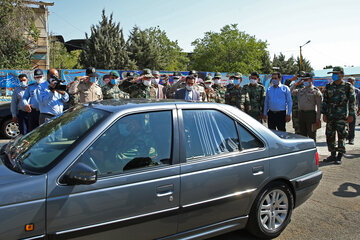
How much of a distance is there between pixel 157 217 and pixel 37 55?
31167mm

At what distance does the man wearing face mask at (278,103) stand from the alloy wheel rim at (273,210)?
399 cm

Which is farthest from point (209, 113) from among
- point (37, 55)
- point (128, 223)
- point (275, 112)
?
point (37, 55)

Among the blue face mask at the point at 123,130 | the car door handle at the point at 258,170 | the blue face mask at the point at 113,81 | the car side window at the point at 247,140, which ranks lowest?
the car door handle at the point at 258,170

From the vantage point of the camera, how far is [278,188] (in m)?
3.25

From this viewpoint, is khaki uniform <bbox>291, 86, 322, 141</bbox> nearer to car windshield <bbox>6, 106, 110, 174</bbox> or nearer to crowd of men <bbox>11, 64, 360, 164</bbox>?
crowd of men <bbox>11, 64, 360, 164</bbox>

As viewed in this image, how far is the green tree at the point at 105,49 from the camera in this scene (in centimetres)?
3203

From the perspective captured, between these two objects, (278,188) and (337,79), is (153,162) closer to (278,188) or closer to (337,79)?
(278,188)

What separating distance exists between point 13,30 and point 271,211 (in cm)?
2227

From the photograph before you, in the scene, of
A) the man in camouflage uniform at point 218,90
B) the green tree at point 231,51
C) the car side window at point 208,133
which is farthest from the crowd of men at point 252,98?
the green tree at point 231,51

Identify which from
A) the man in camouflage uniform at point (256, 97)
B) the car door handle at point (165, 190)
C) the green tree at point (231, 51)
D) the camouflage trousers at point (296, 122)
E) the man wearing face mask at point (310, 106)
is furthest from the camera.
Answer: the green tree at point (231, 51)

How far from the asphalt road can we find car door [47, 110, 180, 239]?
116cm

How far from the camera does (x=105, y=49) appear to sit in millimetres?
32000

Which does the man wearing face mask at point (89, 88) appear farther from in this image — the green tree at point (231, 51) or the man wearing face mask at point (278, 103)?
the green tree at point (231, 51)

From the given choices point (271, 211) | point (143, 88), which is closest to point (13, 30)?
point (143, 88)
